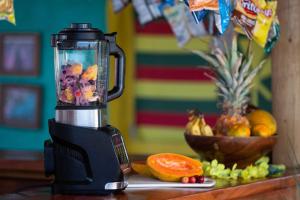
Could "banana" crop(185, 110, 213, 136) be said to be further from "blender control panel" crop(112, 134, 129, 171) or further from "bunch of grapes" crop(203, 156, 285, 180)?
"blender control panel" crop(112, 134, 129, 171)

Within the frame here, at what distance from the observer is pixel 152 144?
18.0ft

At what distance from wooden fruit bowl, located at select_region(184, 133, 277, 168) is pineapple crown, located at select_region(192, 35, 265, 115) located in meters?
0.17

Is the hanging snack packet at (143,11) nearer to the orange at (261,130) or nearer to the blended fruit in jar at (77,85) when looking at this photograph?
the orange at (261,130)

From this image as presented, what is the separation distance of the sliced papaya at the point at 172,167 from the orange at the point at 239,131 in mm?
356

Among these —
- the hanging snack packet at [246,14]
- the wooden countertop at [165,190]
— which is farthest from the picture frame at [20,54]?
the hanging snack packet at [246,14]

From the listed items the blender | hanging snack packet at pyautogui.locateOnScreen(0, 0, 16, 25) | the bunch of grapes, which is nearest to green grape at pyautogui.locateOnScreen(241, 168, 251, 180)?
the bunch of grapes

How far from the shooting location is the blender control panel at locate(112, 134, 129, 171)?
2.42m

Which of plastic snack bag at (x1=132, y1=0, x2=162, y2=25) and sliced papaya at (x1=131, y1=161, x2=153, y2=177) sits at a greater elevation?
plastic snack bag at (x1=132, y1=0, x2=162, y2=25)

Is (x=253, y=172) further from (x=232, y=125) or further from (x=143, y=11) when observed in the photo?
(x=143, y=11)

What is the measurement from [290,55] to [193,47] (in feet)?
6.61

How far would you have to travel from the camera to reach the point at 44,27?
566 centimetres

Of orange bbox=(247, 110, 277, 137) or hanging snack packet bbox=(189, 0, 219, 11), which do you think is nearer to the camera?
hanging snack packet bbox=(189, 0, 219, 11)

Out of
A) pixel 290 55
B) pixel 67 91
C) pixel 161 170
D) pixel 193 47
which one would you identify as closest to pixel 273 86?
pixel 290 55

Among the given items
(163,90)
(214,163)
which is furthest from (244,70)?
(163,90)
